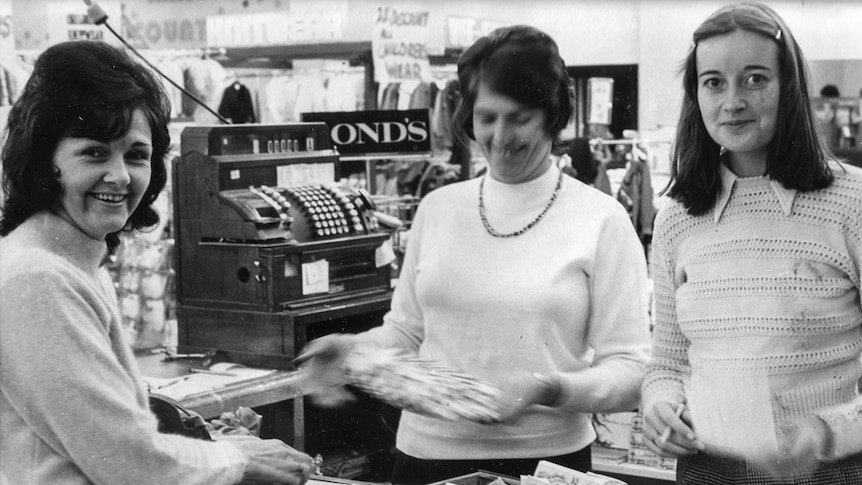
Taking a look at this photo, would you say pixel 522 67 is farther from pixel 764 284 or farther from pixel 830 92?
pixel 830 92

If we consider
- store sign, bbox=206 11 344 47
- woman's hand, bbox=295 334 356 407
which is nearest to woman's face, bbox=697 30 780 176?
woman's hand, bbox=295 334 356 407

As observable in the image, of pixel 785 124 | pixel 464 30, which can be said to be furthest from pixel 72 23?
pixel 785 124

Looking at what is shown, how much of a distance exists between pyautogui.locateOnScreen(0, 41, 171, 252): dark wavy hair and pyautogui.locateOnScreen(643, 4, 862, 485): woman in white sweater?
0.96m

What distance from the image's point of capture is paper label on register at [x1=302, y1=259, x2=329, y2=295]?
126 inches

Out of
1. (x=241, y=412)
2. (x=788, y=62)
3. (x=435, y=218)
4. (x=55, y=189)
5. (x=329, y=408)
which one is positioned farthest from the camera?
(x=329, y=408)

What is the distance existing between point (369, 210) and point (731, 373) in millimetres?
1972

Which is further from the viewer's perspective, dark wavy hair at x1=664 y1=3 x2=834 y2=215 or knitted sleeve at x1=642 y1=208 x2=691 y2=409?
knitted sleeve at x1=642 y1=208 x2=691 y2=409

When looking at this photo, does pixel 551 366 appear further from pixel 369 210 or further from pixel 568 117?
pixel 369 210

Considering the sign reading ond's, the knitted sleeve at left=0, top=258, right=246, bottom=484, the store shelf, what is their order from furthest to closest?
the sign reading ond's < the store shelf < the knitted sleeve at left=0, top=258, right=246, bottom=484

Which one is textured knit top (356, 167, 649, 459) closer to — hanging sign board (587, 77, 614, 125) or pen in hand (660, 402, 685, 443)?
pen in hand (660, 402, 685, 443)

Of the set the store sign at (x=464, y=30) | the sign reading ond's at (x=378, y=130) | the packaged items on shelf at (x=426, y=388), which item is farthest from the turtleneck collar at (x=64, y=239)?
the store sign at (x=464, y=30)

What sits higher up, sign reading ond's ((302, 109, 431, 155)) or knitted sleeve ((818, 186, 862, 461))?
sign reading ond's ((302, 109, 431, 155))

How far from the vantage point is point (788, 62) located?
1679 millimetres

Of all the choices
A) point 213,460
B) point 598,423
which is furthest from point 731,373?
point 598,423
